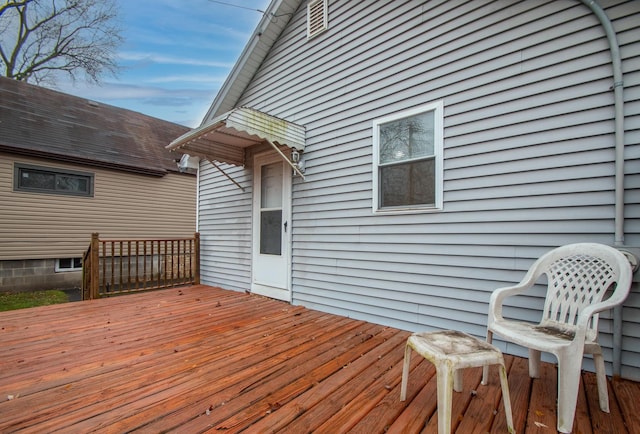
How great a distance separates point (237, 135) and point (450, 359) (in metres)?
4.05

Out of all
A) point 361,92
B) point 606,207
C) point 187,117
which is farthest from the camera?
point 187,117

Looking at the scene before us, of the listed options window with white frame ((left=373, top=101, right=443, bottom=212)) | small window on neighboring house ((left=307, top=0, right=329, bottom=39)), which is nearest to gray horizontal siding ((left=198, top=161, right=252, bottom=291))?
small window on neighboring house ((left=307, top=0, right=329, bottom=39))

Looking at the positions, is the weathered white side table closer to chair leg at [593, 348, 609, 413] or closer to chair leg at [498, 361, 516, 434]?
chair leg at [498, 361, 516, 434]

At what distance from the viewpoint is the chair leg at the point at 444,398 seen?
53.6 inches

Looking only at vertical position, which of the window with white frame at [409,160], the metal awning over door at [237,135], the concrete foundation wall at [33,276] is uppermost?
the metal awning over door at [237,135]

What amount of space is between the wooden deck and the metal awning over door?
237 cm

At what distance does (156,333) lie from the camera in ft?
10.3

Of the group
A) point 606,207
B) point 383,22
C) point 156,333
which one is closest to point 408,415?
point 606,207

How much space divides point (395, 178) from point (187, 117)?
25.7 meters

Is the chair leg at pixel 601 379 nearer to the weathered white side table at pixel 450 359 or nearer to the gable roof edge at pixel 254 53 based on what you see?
the weathered white side table at pixel 450 359

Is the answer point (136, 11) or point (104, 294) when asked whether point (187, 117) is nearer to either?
point (136, 11)

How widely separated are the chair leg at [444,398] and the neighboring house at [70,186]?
971cm

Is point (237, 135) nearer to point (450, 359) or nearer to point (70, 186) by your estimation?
point (450, 359)

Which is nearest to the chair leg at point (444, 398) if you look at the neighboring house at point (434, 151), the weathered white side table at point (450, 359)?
the weathered white side table at point (450, 359)
